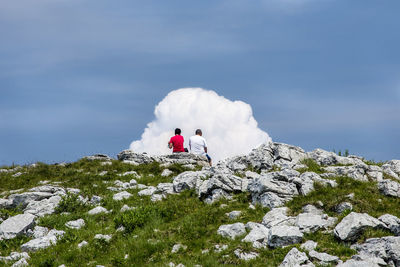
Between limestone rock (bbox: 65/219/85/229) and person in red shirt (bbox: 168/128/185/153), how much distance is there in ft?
50.8

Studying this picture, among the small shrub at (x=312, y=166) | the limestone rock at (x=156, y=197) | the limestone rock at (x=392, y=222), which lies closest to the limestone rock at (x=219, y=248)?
the limestone rock at (x=392, y=222)

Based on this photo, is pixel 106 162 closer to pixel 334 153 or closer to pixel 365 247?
pixel 334 153

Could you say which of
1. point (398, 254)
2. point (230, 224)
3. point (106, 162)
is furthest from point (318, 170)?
point (106, 162)

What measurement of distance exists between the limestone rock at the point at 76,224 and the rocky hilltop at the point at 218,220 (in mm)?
41

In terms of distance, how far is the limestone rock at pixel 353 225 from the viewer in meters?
13.3

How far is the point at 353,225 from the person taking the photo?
1338 centimetres

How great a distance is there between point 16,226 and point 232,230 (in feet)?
29.7

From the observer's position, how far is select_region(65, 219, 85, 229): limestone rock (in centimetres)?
1720

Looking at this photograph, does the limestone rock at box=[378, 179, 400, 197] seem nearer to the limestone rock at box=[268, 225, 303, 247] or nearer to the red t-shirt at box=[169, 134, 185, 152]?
the limestone rock at box=[268, 225, 303, 247]

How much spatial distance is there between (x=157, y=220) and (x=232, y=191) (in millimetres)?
3883

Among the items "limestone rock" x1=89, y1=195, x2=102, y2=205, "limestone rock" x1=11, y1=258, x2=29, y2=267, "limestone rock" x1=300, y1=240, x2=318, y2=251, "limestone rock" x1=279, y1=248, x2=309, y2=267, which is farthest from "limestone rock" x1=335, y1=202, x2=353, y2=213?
"limestone rock" x1=11, y1=258, x2=29, y2=267

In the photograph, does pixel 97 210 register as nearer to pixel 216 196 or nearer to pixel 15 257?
pixel 15 257

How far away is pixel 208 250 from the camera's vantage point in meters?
13.7

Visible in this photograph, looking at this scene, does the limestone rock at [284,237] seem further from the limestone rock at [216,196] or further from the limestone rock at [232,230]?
the limestone rock at [216,196]
